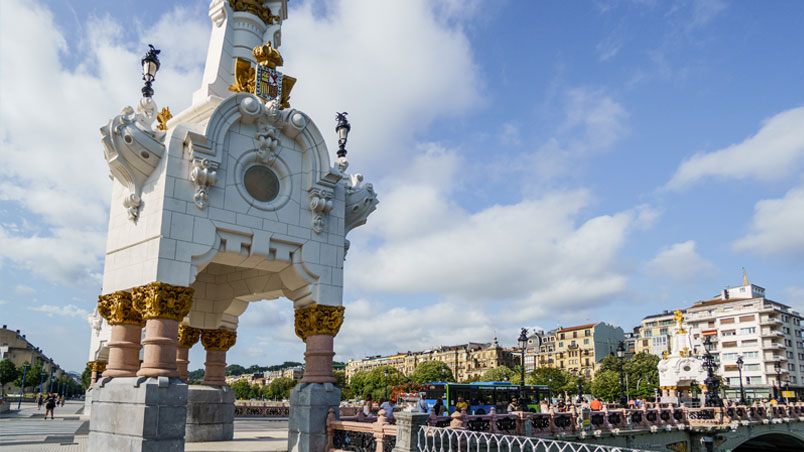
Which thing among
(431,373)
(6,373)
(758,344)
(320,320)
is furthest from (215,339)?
(431,373)

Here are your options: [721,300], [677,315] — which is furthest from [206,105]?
[721,300]

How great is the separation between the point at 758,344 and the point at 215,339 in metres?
91.2

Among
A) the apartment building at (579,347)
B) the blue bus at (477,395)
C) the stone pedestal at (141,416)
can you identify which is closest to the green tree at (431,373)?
the apartment building at (579,347)

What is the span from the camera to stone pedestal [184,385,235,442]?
16766 mm

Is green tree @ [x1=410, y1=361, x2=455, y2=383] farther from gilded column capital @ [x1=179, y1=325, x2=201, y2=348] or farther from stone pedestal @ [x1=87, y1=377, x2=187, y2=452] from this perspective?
stone pedestal @ [x1=87, y1=377, x2=187, y2=452]

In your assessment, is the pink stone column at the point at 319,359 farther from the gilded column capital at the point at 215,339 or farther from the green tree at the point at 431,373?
the green tree at the point at 431,373

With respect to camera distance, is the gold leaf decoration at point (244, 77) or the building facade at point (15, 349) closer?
the gold leaf decoration at point (244, 77)

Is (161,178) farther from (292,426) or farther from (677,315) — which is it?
(677,315)

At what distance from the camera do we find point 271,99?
51.6ft

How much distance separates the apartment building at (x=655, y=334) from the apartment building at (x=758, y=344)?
54.1 ft

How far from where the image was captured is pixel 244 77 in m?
16.0

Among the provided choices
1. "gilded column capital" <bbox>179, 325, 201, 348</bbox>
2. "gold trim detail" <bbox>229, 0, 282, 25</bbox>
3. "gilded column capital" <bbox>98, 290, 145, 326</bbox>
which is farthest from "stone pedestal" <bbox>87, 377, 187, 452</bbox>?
"gold trim detail" <bbox>229, 0, 282, 25</bbox>

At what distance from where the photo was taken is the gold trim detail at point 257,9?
17266 mm

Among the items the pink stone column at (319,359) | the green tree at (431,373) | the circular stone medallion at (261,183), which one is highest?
the circular stone medallion at (261,183)
